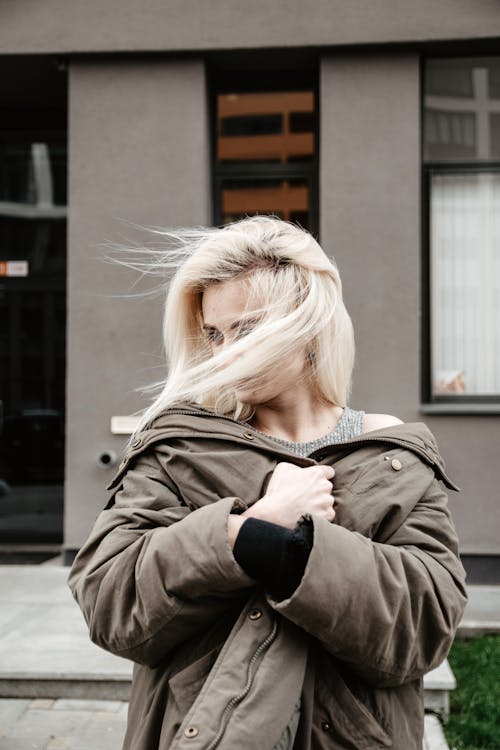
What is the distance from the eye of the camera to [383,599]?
1.17 m

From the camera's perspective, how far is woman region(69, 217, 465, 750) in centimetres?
116

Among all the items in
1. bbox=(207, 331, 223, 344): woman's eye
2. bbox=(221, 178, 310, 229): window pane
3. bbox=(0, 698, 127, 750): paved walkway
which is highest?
bbox=(221, 178, 310, 229): window pane

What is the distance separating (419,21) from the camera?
19.3 ft

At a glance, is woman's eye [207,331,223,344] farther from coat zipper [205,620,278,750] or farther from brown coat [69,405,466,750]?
coat zipper [205,620,278,750]

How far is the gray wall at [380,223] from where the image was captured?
19.7ft

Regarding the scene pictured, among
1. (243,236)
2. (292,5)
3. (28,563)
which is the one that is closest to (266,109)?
(292,5)

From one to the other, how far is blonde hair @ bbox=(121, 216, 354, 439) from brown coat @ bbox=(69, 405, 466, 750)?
8 cm

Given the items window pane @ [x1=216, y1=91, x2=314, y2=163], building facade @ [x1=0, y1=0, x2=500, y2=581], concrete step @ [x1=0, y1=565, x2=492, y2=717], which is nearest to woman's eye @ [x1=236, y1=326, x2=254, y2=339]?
concrete step @ [x1=0, y1=565, x2=492, y2=717]

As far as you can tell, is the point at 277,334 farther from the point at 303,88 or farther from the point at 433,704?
the point at 303,88

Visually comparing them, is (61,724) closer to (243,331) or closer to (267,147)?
(243,331)

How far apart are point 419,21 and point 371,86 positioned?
60 centimetres

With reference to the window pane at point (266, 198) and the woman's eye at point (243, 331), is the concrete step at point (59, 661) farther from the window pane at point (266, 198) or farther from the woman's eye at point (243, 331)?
the window pane at point (266, 198)

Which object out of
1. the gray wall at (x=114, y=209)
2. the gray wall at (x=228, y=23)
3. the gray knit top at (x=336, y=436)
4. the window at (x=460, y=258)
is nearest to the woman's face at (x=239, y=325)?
the gray knit top at (x=336, y=436)

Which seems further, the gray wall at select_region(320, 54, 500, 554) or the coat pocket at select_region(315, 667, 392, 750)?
the gray wall at select_region(320, 54, 500, 554)
